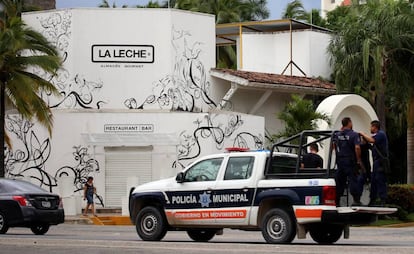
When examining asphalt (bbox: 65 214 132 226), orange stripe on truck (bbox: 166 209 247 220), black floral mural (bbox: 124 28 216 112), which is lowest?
asphalt (bbox: 65 214 132 226)

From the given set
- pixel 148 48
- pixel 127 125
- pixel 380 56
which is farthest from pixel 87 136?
pixel 380 56

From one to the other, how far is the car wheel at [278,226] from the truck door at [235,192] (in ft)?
1.74

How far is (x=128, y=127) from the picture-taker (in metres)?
38.4

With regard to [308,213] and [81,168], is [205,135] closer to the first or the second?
[81,168]

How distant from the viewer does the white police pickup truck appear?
1775cm

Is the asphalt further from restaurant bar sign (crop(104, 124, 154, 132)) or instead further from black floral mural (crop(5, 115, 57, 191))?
restaurant bar sign (crop(104, 124, 154, 132))

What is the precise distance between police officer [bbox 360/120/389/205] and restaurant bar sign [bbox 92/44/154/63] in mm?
21801

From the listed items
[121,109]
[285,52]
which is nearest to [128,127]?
[121,109]

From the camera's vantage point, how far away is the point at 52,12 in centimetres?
3947

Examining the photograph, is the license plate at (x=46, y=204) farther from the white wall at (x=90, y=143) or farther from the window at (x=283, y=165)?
the white wall at (x=90, y=143)

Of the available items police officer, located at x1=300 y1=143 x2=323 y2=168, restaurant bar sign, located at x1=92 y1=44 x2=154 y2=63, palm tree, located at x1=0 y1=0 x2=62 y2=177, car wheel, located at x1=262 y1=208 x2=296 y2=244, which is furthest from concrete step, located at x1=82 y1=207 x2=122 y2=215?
car wheel, located at x1=262 y1=208 x2=296 y2=244

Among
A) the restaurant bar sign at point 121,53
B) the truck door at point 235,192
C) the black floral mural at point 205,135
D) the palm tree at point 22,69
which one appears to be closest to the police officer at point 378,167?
the truck door at point 235,192

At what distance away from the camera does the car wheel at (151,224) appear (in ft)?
64.4

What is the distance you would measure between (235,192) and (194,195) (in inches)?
39.3
